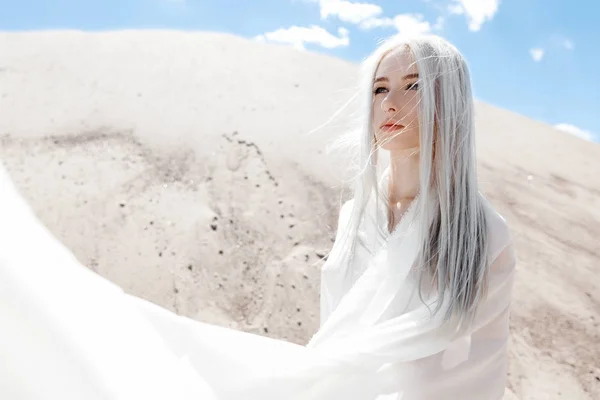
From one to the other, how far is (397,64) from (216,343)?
0.81m

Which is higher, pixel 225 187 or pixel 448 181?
pixel 448 181

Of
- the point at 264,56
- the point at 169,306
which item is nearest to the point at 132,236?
the point at 169,306

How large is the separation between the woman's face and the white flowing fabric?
185mm

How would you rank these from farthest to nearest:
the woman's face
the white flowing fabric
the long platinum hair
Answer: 1. the woman's face
2. the long platinum hair
3. the white flowing fabric

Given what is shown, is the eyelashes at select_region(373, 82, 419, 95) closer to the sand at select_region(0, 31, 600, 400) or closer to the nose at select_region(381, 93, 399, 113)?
the nose at select_region(381, 93, 399, 113)

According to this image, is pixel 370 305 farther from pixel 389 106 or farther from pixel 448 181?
pixel 389 106

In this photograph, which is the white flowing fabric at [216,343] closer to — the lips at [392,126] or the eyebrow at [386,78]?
the lips at [392,126]

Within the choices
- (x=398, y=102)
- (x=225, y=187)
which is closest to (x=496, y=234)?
(x=398, y=102)

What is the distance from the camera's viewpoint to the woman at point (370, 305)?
33.7 inches

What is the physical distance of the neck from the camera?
1395mm

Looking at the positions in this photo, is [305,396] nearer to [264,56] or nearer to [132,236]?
[132,236]

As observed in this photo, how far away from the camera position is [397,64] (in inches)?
53.4

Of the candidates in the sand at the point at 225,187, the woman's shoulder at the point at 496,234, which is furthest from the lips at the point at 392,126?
the sand at the point at 225,187

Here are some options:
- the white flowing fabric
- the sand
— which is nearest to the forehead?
the white flowing fabric
